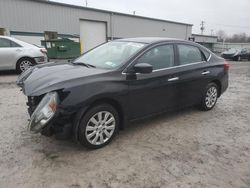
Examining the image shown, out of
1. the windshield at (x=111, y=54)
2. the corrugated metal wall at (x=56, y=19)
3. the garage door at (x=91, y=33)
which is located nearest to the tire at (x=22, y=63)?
the windshield at (x=111, y=54)

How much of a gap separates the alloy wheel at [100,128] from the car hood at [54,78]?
560 mm

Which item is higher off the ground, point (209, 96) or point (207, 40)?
point (207, 40)

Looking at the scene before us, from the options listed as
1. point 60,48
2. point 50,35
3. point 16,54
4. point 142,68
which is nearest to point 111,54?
point 142,68

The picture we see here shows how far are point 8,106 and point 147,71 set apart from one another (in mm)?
3357

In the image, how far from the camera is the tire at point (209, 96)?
5129 mm

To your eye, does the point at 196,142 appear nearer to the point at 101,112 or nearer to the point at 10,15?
the point at 101,112

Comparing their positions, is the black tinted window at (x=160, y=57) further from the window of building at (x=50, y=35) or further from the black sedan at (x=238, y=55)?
the black sedan at (x=238, y=55)

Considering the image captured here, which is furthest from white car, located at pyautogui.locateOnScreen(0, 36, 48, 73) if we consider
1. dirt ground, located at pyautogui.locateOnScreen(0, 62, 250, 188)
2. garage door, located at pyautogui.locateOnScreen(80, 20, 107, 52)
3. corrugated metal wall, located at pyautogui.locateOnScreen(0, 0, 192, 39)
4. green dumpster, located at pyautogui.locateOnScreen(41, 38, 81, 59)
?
garage door, located at pyautogui.locateOnScreen(80, 20, 107, 52)

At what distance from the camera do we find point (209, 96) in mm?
5258

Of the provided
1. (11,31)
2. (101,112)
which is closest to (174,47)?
(101,112)

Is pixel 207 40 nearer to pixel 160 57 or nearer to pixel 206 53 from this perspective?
pixel 206 53

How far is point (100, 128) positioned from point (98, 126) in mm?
46

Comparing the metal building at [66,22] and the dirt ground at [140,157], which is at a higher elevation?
the metal building at [66,22]

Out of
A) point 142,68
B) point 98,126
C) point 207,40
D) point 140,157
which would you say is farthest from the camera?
point 207,40
